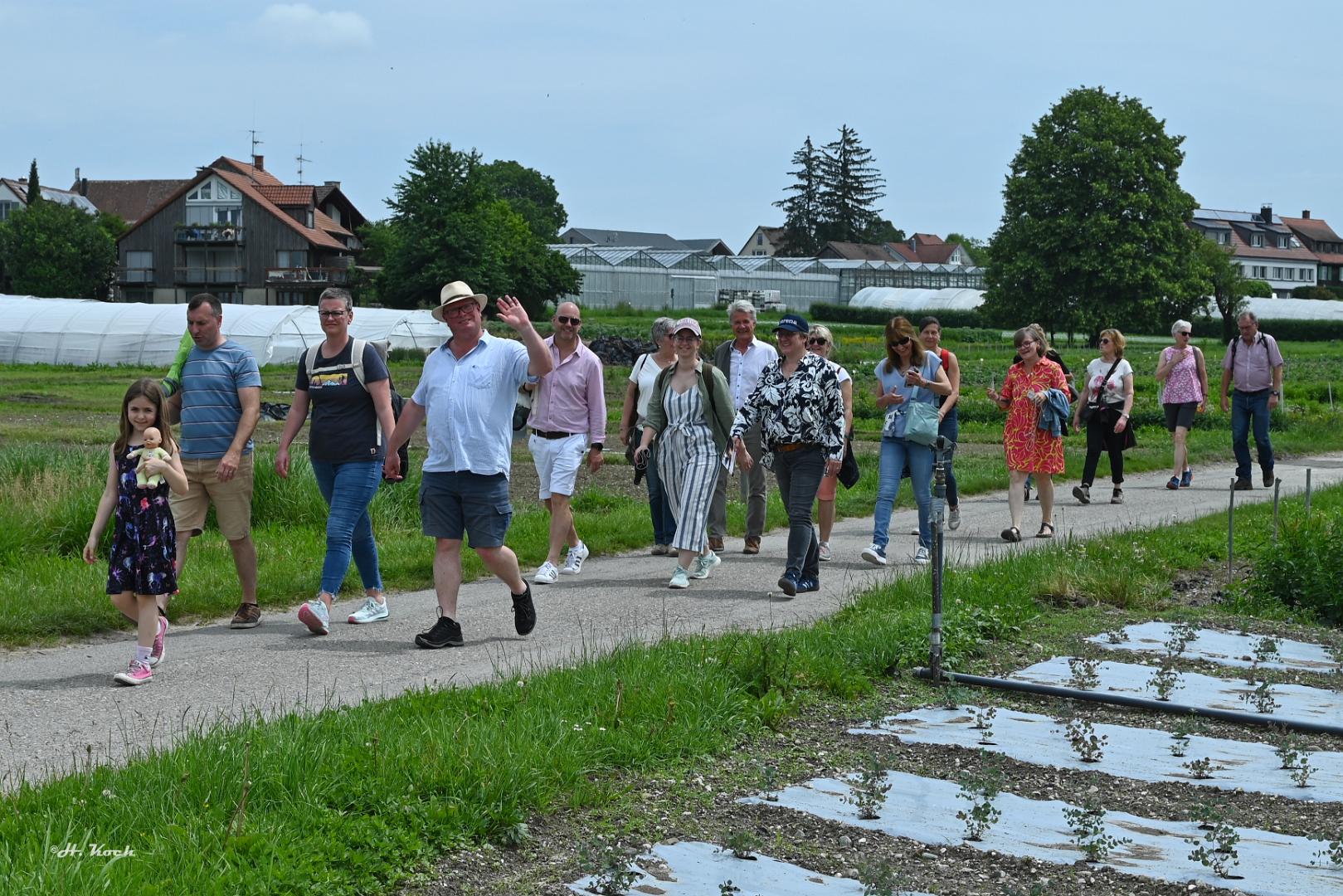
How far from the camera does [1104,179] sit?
227 ft

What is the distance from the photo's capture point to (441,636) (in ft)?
27.3

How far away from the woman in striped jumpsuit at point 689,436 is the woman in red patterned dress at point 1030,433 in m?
3.37

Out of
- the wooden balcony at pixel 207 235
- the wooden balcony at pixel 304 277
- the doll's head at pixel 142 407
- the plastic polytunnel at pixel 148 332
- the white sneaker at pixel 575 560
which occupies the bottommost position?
the white sneaker at pixel 575 560

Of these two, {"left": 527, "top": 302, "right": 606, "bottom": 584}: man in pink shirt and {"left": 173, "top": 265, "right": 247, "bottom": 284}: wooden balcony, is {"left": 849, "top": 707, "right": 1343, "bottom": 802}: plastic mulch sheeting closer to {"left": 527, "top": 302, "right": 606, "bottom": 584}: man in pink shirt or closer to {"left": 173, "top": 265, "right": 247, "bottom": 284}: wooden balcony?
{"left": 527, "top": 302, "right": 606, "bottom": 584}: man in pink shirt

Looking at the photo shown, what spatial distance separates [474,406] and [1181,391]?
12.0m

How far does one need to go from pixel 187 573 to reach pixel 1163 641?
20.2 feet

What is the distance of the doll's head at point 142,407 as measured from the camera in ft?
25.1

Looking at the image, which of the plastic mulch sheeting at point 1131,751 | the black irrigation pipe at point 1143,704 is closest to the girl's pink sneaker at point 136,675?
the plastic mulch sheeting at point 1131,751

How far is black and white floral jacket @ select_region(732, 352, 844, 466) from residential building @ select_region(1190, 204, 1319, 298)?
5503 inches

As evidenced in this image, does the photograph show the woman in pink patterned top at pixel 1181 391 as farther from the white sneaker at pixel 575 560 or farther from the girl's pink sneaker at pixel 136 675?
the girl's pink sneaker at pixel 136 675

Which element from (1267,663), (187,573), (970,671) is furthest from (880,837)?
(187,573)

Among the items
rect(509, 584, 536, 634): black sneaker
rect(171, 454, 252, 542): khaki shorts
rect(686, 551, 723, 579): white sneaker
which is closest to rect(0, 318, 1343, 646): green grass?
rect(171, 454, 252, 542): khaki shorts

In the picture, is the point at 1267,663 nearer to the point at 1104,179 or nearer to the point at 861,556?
the point at 861,556

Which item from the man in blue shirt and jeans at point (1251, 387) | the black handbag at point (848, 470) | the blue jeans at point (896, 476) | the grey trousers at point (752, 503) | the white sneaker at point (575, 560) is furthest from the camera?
the man in blue shirt and jeans at point (1251, 387)
